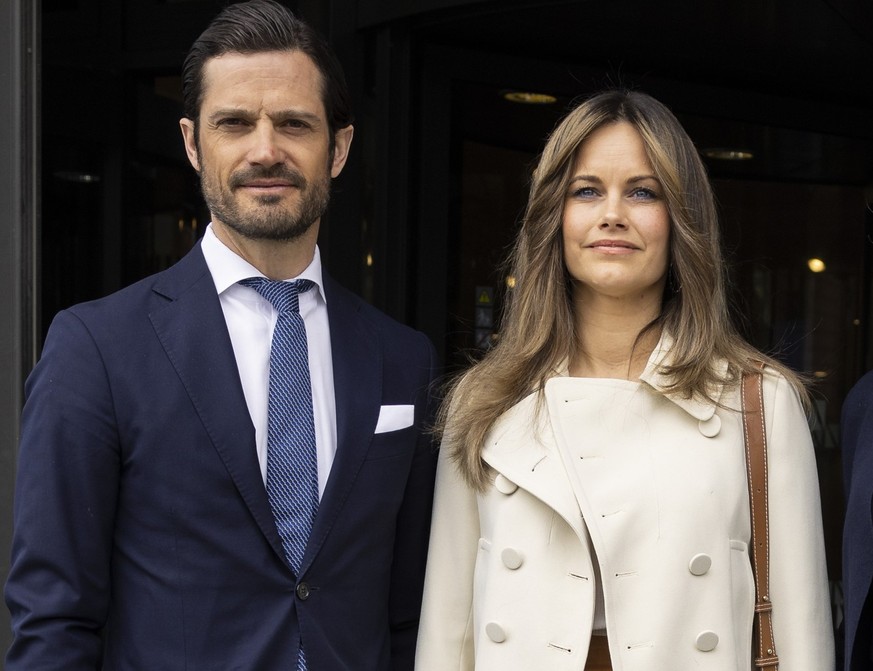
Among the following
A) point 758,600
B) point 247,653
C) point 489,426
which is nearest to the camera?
point 247,653

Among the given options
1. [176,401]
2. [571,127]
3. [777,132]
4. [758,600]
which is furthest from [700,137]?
[176,401]

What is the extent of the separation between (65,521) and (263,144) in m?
0.92

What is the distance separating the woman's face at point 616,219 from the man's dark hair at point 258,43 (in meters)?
0.63

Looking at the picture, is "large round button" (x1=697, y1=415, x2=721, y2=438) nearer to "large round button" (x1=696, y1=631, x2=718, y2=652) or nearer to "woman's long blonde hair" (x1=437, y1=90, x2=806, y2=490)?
"woman's long blonde hair" (x1=437, y1=90, x2=806, y2=490)

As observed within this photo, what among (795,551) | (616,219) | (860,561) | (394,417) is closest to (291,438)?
(394,417)

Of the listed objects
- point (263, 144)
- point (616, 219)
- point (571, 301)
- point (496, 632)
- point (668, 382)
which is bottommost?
point (496, 632)

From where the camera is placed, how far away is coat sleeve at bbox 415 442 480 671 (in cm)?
290

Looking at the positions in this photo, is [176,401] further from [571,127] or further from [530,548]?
[571,127]

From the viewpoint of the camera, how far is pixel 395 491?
9.20 feet

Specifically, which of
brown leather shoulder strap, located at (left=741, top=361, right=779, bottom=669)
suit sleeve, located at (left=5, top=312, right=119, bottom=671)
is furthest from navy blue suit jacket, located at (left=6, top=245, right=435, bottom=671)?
brown leather shoulder strap, located at (left=741, top=361, right=779, bottom=669)

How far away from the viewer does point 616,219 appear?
281cm

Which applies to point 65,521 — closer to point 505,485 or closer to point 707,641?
point 505,485

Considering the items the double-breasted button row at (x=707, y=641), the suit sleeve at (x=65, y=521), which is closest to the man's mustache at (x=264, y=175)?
the suit sleeve at (x=65, y=521)

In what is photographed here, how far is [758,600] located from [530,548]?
→ 51 centimetres
